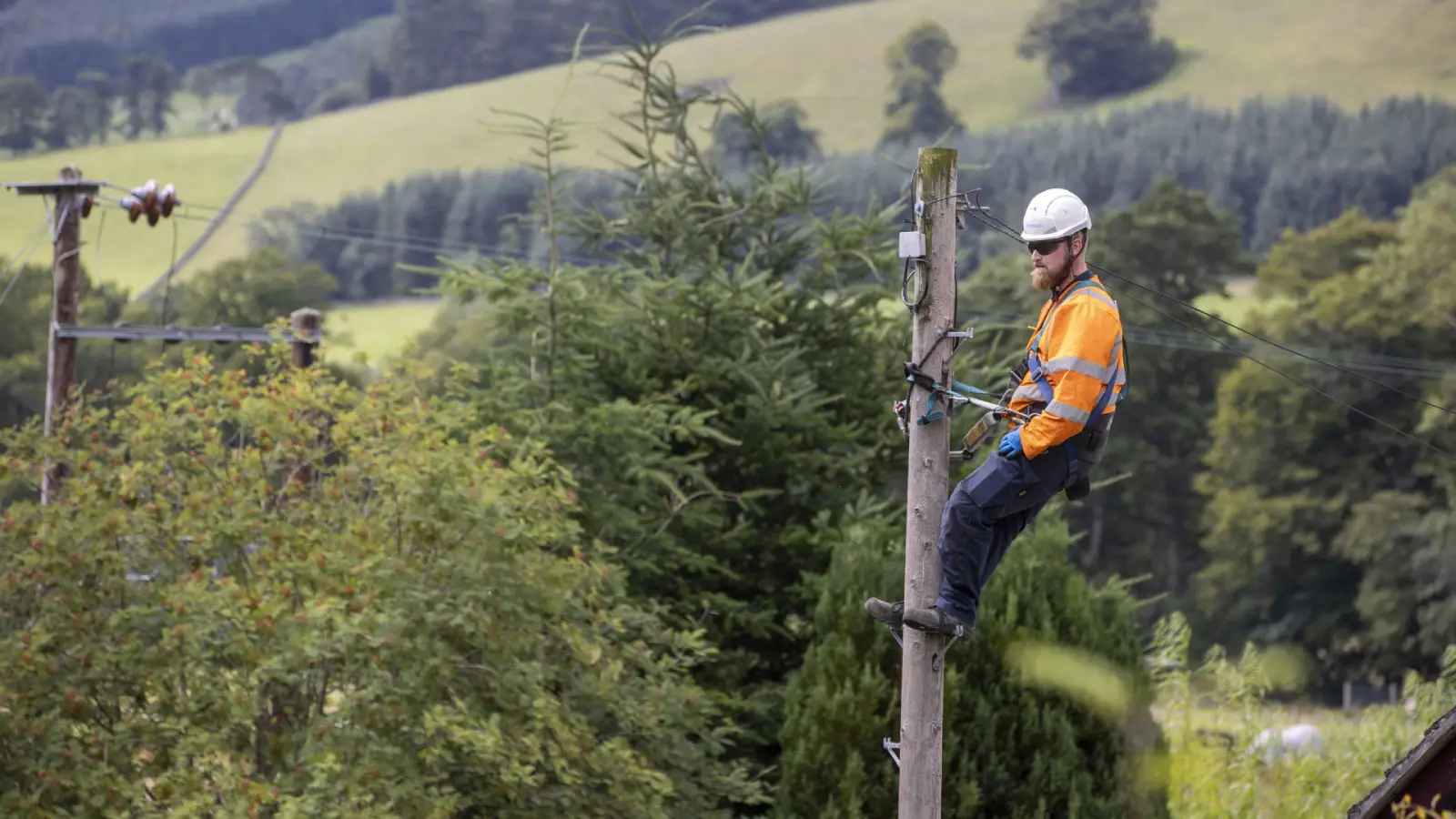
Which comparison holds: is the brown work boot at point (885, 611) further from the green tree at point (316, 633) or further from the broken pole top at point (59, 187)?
the broken pole top at point (59, 187)

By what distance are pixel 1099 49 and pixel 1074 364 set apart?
124825 mm

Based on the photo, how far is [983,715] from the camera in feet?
45.0

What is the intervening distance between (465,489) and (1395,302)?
42.4 metres

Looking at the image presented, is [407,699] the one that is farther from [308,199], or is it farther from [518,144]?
[518,144]

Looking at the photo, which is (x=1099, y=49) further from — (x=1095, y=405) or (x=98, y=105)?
(x=1095, y=405)

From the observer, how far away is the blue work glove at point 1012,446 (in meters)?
7.59

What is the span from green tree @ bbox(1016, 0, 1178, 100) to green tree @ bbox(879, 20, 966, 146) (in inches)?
282

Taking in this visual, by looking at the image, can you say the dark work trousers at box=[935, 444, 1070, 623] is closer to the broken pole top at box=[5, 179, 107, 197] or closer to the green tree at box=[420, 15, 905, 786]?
the green tree at box=[420, 15, 905, 786]

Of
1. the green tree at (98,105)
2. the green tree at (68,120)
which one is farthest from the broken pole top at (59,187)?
the green tree at (68,120)

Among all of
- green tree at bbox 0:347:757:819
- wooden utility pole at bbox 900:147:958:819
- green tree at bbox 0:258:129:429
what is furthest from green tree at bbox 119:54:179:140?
wooden utility pole at bbox 900:147:958:819

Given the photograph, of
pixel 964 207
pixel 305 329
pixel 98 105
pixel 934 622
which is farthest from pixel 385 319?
pixel 934 622

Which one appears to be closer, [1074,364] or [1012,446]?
[1074,364]

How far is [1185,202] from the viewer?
55094 millimetres

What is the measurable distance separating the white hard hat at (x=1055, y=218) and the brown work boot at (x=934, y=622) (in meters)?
1.81
